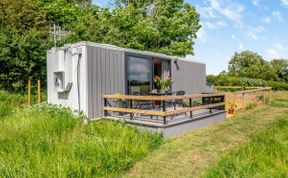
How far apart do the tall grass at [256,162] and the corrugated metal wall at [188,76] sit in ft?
18.6

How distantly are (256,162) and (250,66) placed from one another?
138 ft

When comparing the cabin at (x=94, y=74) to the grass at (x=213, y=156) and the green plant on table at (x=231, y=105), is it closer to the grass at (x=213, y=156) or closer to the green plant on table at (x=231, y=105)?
the grass at (x=213, y=156)

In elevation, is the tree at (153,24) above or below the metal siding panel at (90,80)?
above

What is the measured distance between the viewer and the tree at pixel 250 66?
3766 centimetres

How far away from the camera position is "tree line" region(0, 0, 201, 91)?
11383mm

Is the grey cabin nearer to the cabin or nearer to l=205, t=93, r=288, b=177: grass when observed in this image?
the cabin

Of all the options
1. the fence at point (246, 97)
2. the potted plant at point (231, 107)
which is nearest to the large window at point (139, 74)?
the fence at point (246, 97)

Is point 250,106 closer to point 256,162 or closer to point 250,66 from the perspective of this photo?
point 256,162

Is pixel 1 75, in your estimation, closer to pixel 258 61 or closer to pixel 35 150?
pixel 35 150

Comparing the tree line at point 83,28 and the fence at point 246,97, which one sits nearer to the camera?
the fence at point 246,97

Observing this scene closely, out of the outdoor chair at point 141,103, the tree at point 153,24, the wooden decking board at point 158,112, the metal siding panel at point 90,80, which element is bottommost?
the wooden decking board at point 158,112

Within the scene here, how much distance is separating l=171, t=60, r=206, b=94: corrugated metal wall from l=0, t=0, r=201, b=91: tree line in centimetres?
609

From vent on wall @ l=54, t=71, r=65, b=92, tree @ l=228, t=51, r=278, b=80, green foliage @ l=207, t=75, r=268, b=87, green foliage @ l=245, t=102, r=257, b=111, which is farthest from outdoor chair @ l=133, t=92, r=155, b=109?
tree @ l=228, t=51, r=278, b=80

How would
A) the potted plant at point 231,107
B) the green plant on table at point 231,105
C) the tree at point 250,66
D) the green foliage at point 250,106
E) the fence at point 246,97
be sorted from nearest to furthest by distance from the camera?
the potted plant at point 231,107, the green plant on table at point 231,105, the fence at point 246,97, the green foliage at point 250,106, the tree at point 250,66
